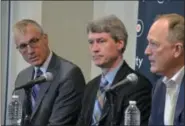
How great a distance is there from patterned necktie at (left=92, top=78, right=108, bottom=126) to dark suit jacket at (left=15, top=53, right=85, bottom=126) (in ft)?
0.70

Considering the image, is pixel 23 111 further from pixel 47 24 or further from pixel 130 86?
pixel 47 24

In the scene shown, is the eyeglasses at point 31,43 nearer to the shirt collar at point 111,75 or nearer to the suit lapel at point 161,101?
the shirt collar at point 111,75

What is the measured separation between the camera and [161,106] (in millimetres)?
2381

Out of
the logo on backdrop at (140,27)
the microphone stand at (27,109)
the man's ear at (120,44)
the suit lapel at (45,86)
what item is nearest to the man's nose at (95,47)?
the man's ear at (120,44)

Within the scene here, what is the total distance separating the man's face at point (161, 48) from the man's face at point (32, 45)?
1026 millimetres

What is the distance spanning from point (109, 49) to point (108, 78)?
0.17 m

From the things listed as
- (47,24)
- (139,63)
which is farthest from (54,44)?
(139,63)

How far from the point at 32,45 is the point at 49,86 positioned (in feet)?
1.01

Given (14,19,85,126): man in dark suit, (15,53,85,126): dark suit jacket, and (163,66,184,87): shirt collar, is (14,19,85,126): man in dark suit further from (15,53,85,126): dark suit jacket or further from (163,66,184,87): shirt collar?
(163,66,184,87): shirt collar

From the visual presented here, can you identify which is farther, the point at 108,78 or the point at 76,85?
the point at 76,85

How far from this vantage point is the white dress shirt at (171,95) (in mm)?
2305

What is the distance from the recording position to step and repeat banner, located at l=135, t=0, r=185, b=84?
11.3ft

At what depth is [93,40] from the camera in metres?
2.90

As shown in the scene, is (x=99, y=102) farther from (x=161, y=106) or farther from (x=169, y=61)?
(x=169, y=61)
